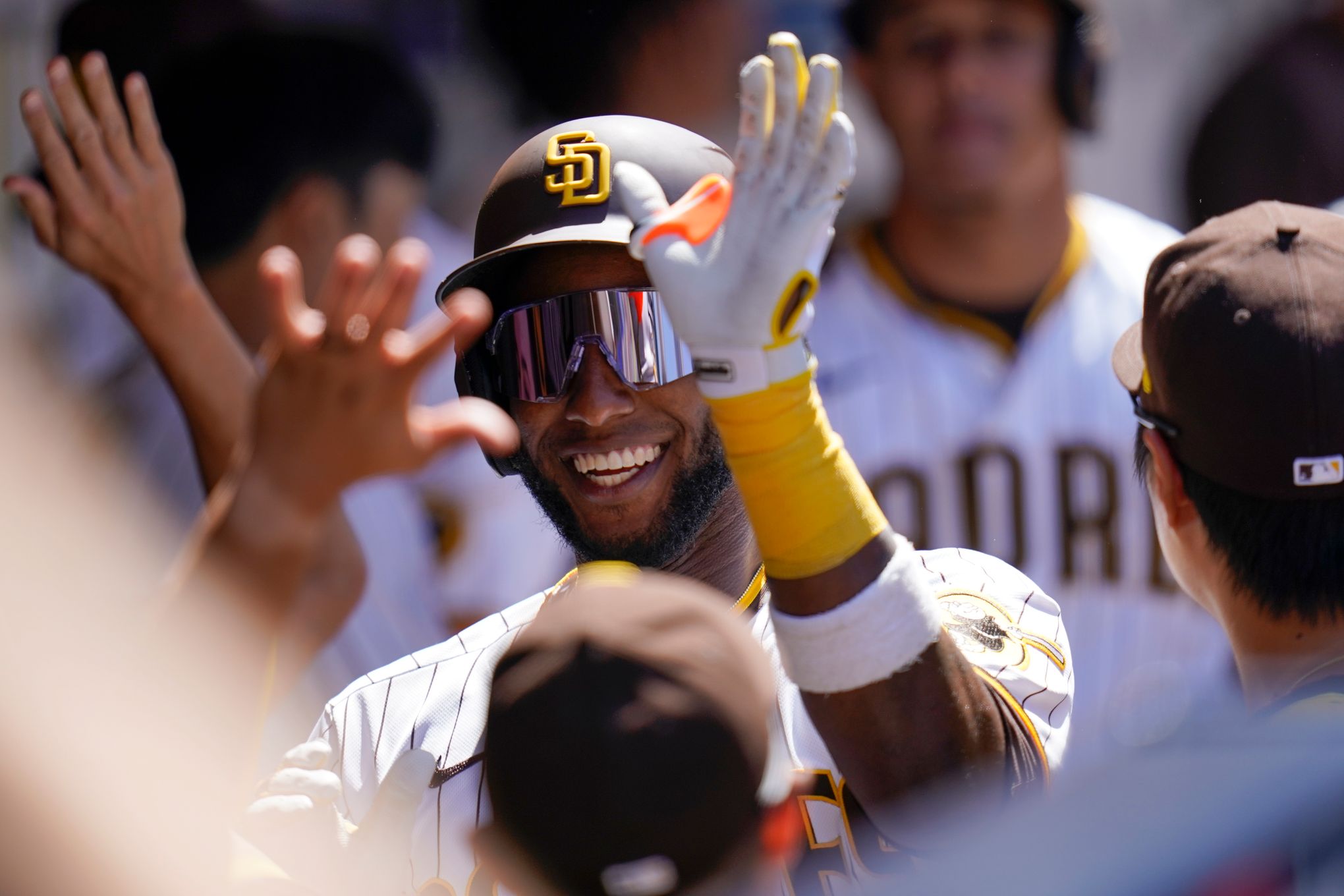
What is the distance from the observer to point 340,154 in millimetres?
4375

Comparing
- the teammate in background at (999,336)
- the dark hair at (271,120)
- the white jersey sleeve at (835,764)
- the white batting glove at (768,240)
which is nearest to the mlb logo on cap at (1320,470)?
the white jersey sleeve at (835,764)

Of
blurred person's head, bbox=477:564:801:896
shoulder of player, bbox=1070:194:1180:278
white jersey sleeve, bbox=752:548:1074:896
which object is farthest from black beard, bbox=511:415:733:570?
shoulder of player, bbox=1070:194:1180:278

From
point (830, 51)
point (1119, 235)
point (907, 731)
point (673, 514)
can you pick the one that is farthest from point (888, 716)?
point (1119, 235)

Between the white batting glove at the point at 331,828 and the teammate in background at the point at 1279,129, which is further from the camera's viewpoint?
the teammate in background at the point at 1279,129

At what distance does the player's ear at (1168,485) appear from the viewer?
212cm

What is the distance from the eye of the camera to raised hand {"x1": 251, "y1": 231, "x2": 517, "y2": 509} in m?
1.44

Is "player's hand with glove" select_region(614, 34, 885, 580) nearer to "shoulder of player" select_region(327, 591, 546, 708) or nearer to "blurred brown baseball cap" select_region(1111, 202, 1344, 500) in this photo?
"blurred brown baseball cap" select_region(1111, 202, 1344, 500)

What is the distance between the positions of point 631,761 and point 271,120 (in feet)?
11.1

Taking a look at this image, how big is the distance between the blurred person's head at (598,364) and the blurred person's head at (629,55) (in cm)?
185

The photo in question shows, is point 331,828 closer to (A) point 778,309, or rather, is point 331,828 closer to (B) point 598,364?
(B) point 598,364

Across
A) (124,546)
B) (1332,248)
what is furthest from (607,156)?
(124,546)

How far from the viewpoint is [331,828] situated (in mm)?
2137

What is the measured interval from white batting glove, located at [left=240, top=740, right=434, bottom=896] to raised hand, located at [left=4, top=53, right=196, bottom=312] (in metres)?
1.12

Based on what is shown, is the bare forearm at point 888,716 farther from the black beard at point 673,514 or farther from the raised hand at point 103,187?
the raised hand at point 103,187
